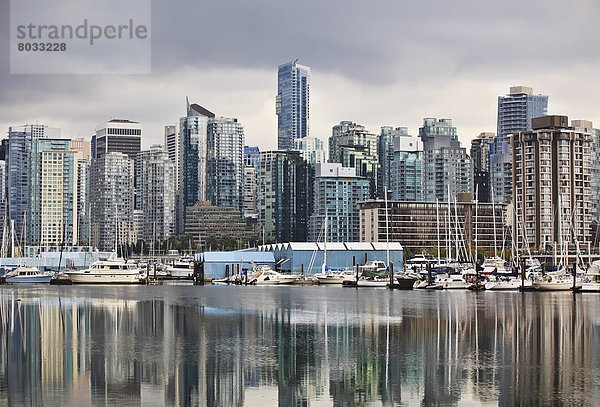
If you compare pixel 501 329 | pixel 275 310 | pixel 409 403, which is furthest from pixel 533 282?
pixel 409 403

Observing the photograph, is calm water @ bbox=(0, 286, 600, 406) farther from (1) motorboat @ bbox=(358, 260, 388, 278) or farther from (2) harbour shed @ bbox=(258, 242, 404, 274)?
(2) harbour shed @ bbox=(258, 242, 404, 274)

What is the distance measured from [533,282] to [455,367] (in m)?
79.5

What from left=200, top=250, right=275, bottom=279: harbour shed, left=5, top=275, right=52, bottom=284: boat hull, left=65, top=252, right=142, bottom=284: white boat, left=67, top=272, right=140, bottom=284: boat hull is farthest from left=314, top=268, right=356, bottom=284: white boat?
left=5, top=275, right=52, bottom=284: boat hull

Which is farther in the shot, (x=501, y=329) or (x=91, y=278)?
(x=91, y=278)

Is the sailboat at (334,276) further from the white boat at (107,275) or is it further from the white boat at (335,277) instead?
the white boat at (107,275)

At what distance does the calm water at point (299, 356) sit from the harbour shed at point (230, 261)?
94.2m

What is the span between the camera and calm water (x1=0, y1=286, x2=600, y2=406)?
37156 millimetres

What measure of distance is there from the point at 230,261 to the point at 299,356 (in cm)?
13253

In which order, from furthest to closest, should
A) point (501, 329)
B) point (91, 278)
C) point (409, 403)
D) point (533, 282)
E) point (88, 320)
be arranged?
1. point (91, 278)
2. point (533, 282)
3. point (88, 320)
4. point (501, 329)
5. point (409, 403)

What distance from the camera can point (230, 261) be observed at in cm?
18025

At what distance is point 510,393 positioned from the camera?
37.5m

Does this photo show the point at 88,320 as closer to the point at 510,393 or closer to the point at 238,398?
the point at 238,398

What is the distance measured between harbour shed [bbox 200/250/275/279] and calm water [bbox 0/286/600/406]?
94.2m

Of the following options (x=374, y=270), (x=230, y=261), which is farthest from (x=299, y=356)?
(x=230, y=261)
